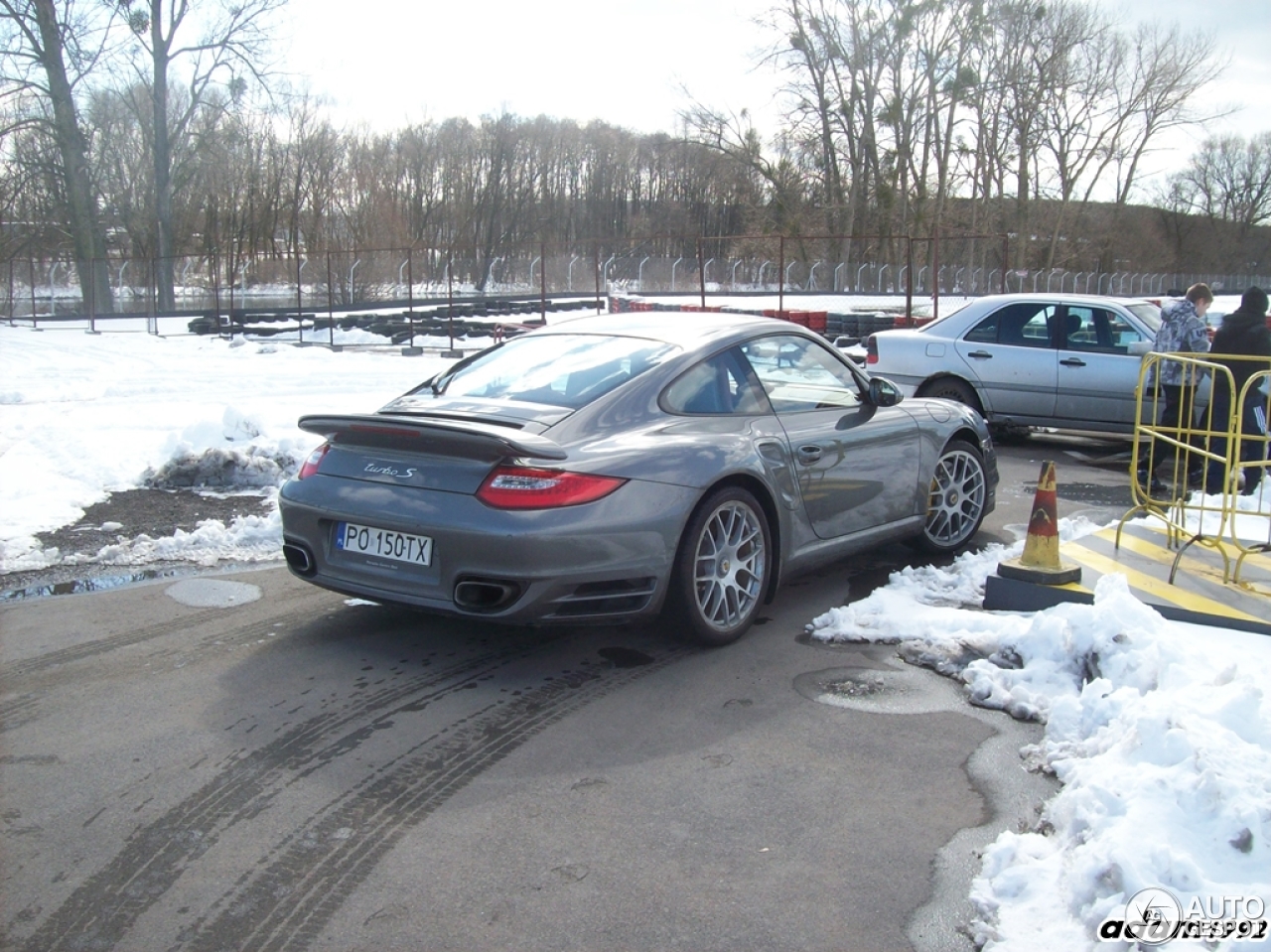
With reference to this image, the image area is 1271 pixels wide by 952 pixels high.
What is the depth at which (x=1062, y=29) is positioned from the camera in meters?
49.7

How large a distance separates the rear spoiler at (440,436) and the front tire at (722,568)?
757 mm

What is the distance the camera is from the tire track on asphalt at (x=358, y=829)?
2758 mm

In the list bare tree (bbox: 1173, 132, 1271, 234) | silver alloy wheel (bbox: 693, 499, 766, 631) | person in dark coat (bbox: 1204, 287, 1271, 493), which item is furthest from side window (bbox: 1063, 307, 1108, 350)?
bare tree (bbox: 1173, 132, 1271, 234)

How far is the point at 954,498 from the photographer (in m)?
6.64

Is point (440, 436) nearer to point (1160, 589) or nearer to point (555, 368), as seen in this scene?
point (555, 368)

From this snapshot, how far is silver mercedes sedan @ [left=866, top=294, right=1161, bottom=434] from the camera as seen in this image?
35.1ft

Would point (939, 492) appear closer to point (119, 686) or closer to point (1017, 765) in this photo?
point (1017, 765)

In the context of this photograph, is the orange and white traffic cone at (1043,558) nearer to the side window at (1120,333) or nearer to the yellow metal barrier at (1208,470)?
the yellow metal barrier at (1208,470)

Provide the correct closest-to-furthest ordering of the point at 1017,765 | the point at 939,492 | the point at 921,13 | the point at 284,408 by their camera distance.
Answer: the point at 1017,765 → the point at 939,492 → the point at 284,408 → the point at 921,13

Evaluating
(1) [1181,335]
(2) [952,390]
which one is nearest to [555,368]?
(1) [1181,335]

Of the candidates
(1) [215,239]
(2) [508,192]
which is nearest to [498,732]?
(1) [215,239]

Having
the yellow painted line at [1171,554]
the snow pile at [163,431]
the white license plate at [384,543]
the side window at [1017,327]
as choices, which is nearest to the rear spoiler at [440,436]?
the white license plate at [384,543]

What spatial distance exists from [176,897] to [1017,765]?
267cm

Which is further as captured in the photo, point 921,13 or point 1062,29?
point 1062,29
